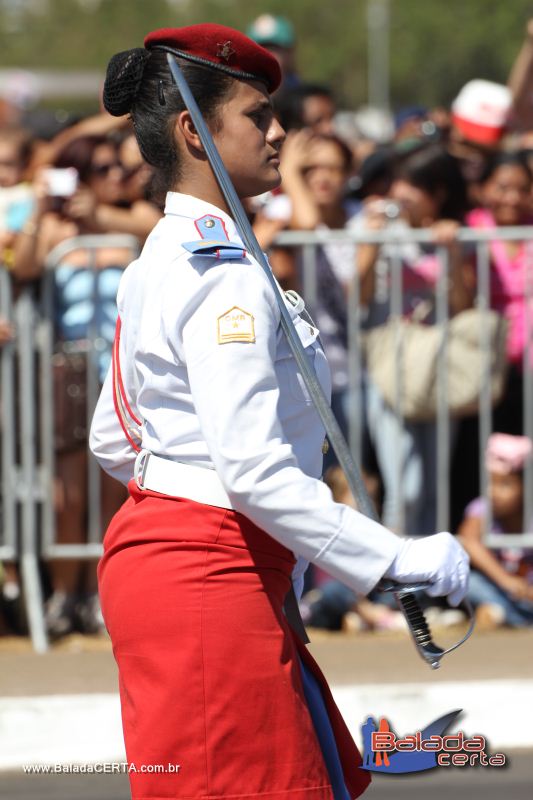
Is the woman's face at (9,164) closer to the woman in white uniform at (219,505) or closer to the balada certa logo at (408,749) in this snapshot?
the woman in white uniform at (219,505)

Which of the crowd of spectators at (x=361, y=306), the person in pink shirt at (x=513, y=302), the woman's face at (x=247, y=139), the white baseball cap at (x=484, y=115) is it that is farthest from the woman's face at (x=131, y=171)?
the woman's face at (x=247, y=139)

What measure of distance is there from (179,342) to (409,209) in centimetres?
414

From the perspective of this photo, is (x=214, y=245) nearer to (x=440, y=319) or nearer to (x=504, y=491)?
(x=440, y=319)

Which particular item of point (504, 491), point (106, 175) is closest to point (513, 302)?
point (504, 491)

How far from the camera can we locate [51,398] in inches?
240

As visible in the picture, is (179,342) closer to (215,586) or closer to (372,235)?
(215,586)

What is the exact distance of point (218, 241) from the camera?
2.56m

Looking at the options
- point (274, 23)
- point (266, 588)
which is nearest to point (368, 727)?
point (266, 588)

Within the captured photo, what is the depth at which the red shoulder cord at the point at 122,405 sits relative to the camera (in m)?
2.84

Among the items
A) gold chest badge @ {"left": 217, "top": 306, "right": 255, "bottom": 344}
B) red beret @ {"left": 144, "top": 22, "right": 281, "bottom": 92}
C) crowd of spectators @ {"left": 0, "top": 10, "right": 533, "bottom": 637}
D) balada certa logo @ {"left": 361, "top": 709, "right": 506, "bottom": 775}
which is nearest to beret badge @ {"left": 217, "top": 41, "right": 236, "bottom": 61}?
red beret @ {"left": 144, "top": 22, "right": 281, "bottom": 92}

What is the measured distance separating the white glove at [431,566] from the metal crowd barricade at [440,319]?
3.68 meters

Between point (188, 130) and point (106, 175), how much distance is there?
417 centimetres

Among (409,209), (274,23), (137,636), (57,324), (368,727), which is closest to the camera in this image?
(137,636)

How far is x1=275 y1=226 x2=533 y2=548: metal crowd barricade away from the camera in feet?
20.2
